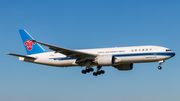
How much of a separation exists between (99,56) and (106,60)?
1602 mm

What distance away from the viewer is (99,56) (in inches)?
1556

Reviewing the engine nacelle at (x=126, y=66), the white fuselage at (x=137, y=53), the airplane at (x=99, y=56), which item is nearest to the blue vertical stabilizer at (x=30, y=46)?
the airplane at (x=99, y=56)

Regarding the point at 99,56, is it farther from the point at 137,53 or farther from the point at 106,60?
the point at 137,53

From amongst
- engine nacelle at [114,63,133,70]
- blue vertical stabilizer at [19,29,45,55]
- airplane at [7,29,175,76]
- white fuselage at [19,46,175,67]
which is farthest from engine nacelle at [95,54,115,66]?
blue vertical stabilizer at [19,29,45,55]

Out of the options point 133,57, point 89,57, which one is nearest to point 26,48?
point 89,57

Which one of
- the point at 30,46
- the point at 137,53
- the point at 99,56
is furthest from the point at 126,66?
the point at 30,46

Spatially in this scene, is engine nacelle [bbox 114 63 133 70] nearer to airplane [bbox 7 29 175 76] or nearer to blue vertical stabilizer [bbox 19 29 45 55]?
airplane [bbox 7 29 175 76]

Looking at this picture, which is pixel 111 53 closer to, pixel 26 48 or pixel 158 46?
pixel 158 46

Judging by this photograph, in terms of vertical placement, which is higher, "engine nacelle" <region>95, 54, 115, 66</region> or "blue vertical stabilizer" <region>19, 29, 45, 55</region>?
"blue vertical stabilizer" <region>19, 29, 45, 55</region>

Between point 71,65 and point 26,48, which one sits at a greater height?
point 26,48

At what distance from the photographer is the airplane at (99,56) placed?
37875mm

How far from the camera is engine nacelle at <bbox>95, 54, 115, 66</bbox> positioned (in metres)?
38.2

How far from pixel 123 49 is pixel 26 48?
17.8 metres

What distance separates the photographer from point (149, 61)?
1506 inches
